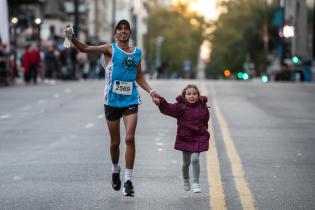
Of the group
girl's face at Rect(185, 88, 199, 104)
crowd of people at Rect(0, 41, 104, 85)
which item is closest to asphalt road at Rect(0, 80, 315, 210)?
girl's face at Rect(185, 88, 199, 104)

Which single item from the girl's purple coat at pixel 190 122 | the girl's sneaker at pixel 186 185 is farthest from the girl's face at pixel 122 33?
the girl's sneaker at pixel 186 185

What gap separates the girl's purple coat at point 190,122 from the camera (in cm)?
1060

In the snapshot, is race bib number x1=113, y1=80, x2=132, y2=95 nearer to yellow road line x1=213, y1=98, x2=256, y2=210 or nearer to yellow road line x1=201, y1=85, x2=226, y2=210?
yellow road line x1=201, y1=85, x2=226, y2=210

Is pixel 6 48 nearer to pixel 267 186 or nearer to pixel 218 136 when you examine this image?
pixel 218 136

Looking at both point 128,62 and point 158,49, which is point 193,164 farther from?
point 158,49

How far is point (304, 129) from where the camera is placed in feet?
69.0

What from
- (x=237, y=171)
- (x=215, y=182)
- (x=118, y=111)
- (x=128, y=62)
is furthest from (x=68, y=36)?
(x=237, y=171)

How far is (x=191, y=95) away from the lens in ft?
34.6

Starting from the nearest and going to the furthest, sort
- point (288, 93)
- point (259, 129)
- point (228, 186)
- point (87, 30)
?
point (228, 186)
point (259, 129)
point (288, 93)
point (87, 30)

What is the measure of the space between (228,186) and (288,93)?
25.6 metres

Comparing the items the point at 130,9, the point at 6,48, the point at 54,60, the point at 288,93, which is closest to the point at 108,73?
the point at 288,93

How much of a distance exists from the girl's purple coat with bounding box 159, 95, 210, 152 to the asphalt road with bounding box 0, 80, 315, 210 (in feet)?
1.67

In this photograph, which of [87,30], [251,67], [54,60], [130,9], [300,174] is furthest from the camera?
[130,9]

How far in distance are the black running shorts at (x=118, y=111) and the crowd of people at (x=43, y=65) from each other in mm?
28301
